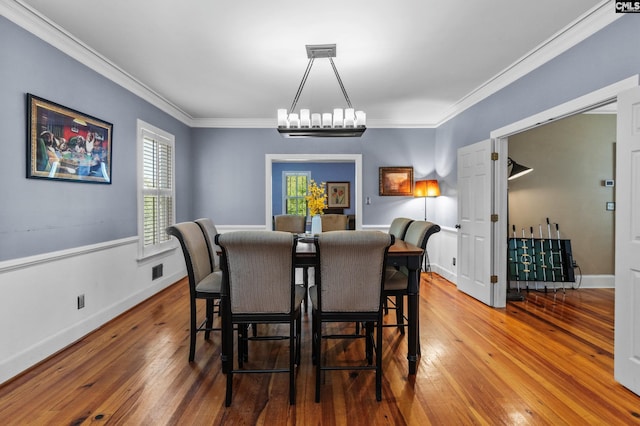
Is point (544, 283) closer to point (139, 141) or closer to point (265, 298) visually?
point (265, 298)

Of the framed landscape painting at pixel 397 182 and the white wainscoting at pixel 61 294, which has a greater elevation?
the framed landscape painting at pixel 397 182

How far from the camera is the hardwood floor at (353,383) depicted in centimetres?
192

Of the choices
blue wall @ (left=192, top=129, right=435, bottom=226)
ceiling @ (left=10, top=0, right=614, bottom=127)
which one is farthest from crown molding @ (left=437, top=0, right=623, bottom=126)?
blue wall @ (left=192, top=129, right=435, bottom=226)

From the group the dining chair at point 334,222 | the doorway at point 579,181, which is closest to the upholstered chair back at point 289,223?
the dining chair at point 334,222

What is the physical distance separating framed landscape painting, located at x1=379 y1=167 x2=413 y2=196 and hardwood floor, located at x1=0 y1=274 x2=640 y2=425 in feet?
9.35

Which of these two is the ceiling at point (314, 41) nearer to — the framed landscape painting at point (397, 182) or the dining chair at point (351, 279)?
the framed landscape painting at point (397, 182)

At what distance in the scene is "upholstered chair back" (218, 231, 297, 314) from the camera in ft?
6.35

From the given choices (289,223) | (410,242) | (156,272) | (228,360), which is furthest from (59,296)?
(410,242)

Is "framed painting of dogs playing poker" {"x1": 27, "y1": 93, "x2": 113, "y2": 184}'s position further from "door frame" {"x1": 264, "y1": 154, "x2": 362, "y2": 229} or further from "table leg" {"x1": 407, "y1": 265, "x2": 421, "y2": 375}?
"table leg" {"x1": 407, "y1": 265, "x2": 421, "y2": 375}

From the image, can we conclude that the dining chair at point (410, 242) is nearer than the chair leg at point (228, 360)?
No

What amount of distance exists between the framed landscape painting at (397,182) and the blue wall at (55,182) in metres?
3.85

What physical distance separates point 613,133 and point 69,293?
703cm

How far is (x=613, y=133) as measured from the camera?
480 centimetres

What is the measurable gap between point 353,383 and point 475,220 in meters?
2.83
